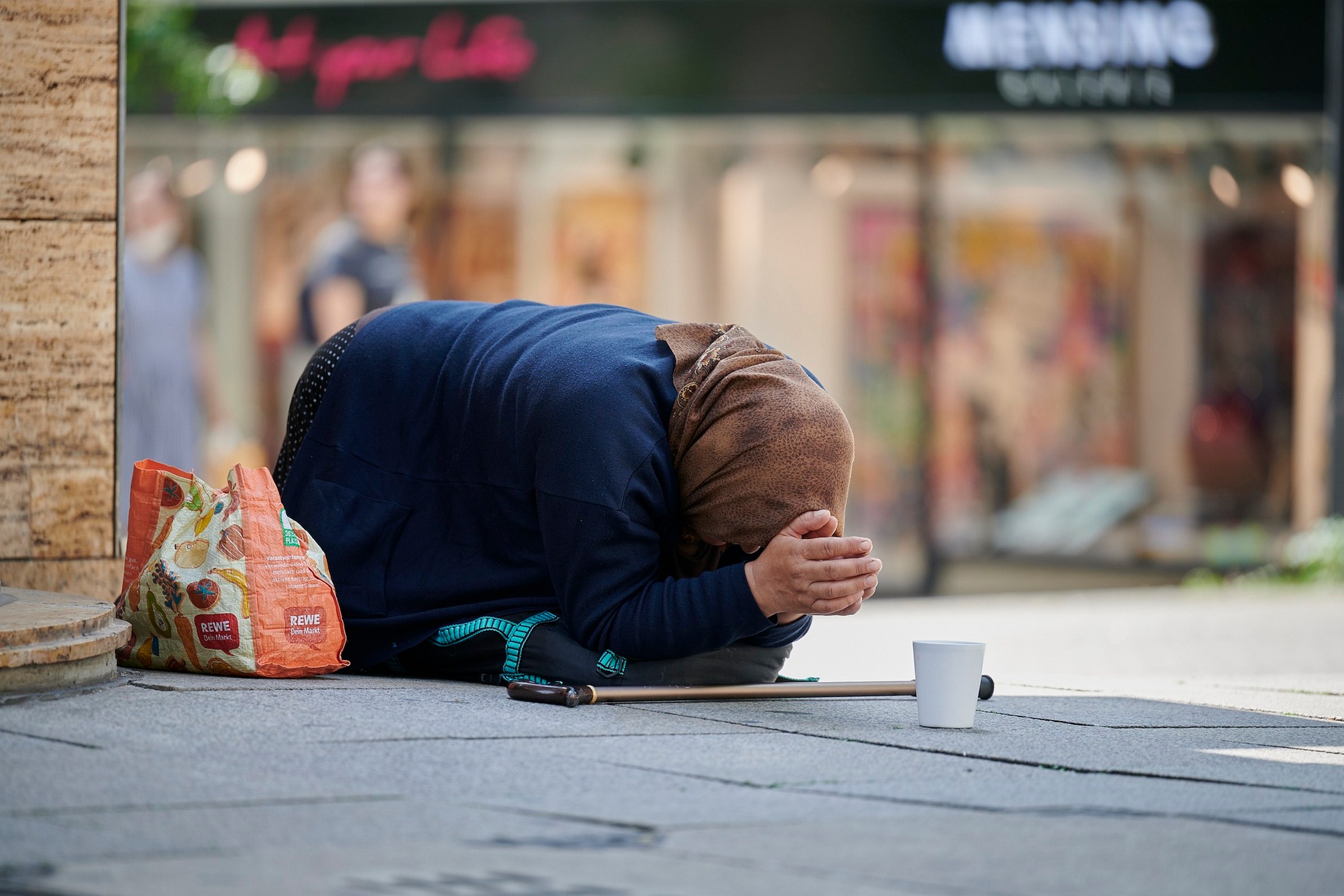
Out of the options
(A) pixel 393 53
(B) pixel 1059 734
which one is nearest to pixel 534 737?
(B) pixel 1059 734

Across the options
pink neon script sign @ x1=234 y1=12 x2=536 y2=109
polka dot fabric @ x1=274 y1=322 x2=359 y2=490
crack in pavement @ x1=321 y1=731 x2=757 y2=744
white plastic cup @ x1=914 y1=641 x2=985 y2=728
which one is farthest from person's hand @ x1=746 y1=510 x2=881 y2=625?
pink neon script sign @ x1=234 y1=12 x2=536 y2=109

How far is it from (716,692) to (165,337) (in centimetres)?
734

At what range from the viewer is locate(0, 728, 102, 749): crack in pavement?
2818 millimetres

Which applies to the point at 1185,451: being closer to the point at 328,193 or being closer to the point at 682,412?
the point at 328,193

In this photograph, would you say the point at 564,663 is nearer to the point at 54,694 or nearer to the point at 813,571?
the point at 813,571

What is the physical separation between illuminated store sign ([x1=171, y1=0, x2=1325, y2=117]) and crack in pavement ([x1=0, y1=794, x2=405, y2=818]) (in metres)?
7.91

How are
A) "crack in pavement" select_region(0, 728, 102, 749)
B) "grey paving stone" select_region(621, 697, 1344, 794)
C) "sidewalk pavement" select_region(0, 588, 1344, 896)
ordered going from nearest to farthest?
"sidewalk pavement" select_region(0, 588, 1344, 896), "crack in pavement" select_region(0, 728, 102, 749), "grey paving stone" select_region(621, 697, 1344, 794)

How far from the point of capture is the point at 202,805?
2.44m

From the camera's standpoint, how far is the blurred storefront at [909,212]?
32.9 feet

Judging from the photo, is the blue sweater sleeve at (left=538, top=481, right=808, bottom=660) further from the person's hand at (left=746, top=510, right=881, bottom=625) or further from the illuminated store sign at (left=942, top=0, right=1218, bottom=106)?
the illuminated store sign at (left=942, top=0, right=1218, bottom=106)

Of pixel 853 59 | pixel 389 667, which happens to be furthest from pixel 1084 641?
pixel 389 667

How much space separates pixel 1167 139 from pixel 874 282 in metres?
1.99

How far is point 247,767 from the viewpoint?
8.89 ft

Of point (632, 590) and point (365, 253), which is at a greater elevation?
point (365, 253)
